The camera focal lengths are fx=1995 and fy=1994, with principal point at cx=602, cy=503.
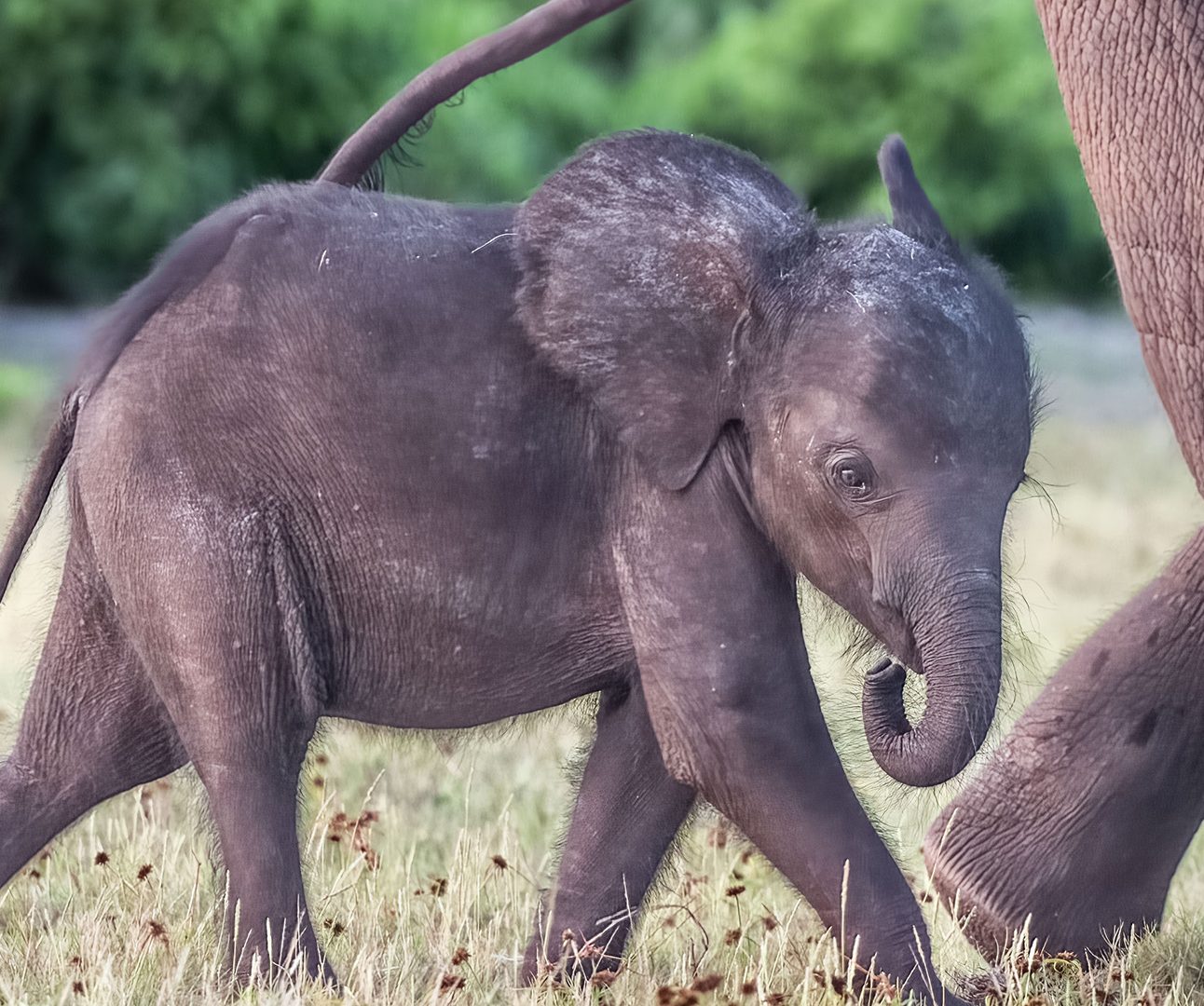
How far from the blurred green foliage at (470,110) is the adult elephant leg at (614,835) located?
48.2ft

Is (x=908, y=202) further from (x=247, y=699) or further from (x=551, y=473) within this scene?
(x=247, y=699)

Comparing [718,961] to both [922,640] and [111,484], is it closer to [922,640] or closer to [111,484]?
[922,640]

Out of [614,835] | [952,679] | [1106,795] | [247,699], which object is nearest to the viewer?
[952,679]

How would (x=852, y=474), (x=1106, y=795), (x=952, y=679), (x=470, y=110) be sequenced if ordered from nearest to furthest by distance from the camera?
(x=952, y=679), (x=852, y=474), (x=1106, y=795), (x=470, y=110)

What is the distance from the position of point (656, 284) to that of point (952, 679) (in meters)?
0.87

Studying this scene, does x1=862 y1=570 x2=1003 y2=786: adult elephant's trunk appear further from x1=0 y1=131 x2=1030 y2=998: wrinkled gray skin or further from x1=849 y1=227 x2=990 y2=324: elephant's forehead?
x1=849 y1=227 x2=990 y2=324: elephant's forehead

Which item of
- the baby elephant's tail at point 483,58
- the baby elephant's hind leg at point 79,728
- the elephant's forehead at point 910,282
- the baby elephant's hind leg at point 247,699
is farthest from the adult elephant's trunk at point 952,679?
the baby elephant's hind leg at point 79,728

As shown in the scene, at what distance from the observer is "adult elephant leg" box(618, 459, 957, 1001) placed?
11.2 feet

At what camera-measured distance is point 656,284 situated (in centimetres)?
351

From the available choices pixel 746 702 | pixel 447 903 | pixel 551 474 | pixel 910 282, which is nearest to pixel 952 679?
pixel 746 702

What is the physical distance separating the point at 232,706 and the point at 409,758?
241 centimetres

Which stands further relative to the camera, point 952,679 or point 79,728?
point 79,728

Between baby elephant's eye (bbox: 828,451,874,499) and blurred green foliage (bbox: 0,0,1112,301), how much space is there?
15.1 metres

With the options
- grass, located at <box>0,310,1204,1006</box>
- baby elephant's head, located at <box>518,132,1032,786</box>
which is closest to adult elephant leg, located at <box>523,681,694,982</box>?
grass, located at <box>0,310,1204,1006</box>
